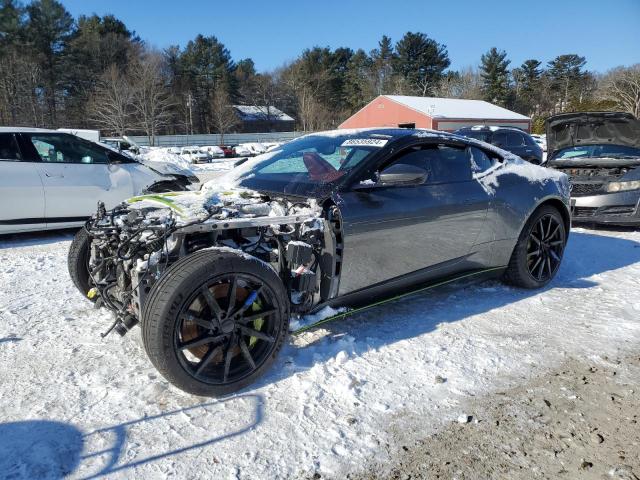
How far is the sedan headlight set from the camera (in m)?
7.01

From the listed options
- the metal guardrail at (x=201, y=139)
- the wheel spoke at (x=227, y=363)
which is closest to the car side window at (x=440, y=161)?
the wheel spoke at (x=227, y=363)

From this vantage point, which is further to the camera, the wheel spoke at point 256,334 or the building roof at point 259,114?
the building roof at point 259,114

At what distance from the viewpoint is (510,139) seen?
13891mm

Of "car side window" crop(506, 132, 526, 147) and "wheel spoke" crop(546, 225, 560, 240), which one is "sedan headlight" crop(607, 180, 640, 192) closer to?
"wheel spoke" crop(546, 225, 560, 240)

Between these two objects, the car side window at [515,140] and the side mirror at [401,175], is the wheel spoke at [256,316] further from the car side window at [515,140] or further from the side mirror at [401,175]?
the car side window at [515,140]

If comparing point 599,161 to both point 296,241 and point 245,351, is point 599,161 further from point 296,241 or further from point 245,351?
point 245,351

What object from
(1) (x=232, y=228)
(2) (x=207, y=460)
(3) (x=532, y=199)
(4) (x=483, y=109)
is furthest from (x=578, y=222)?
(4) (x=483, y=109)

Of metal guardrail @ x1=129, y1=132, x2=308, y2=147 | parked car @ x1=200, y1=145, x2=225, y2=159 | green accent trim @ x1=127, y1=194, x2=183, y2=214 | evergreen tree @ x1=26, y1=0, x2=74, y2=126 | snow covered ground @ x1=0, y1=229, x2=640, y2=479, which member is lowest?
snow covered ground @ x1=0, y1=229, x2=640, y2=479

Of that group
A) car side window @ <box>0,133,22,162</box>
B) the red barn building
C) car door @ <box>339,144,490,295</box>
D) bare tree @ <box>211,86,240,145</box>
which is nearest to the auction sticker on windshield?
car door @ <box>339,144,490,295</box>

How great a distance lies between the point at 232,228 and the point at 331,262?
26.8 inches

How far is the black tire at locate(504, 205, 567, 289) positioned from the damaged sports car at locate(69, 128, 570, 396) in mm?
20

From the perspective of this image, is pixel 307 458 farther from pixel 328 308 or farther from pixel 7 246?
pixel 7 246

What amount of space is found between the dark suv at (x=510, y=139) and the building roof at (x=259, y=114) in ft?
189

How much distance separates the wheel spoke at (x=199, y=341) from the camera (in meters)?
2.64
